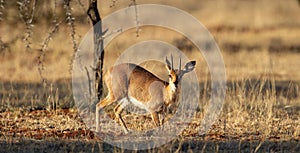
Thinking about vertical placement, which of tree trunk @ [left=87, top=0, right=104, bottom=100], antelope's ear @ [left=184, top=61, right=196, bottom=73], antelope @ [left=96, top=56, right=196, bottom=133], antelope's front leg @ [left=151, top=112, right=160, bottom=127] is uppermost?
tree trunk @ [left=87, top=0, right=104, bottom=100]

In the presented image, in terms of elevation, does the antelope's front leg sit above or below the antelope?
below

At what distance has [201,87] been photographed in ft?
44.0

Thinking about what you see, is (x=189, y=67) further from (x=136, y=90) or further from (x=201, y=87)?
(x=201, y=87)

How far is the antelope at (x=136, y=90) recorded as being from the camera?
354 inches

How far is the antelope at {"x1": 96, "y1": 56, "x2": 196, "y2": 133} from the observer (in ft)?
29.5

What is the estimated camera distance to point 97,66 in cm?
1035

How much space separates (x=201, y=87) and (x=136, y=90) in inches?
173

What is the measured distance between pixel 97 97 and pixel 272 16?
64.4 feet

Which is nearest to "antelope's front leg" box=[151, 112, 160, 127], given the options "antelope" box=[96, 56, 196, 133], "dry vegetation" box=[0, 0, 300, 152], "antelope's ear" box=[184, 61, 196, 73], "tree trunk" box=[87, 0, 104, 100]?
"antelope" box=[96, 56, 196, 133]

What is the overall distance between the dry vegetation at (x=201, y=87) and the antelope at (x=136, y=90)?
0.35m

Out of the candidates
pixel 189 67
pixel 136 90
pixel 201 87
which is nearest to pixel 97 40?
pixel 136 90

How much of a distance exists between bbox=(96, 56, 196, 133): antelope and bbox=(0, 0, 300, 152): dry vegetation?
1.15 ft

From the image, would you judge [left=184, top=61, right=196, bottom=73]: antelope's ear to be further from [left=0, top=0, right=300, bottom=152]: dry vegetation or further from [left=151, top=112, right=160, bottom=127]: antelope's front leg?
[left=0, top=0, right=300, bottom=152]: dry vegetation

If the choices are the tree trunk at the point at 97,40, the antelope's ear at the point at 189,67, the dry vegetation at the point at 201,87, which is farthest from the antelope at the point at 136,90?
the tree trunk at the point at 97,40
